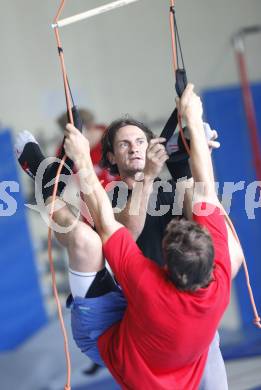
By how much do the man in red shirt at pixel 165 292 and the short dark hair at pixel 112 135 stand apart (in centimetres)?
36

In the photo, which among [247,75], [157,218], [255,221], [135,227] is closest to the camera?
[135,227]

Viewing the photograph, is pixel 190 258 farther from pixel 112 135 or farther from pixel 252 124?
pixel 252 124

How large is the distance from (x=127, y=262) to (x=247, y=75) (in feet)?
9.90

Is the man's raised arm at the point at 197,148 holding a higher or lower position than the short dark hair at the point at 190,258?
higher

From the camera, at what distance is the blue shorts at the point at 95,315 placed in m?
1.70

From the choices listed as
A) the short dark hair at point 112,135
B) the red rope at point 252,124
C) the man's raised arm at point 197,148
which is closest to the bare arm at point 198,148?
the man's raised arm at point 197,148

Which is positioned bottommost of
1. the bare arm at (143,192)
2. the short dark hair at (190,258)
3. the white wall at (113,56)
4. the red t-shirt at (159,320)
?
the red t-shirt at (159,320)

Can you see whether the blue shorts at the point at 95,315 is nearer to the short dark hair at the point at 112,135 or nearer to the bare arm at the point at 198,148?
the bare arm at the point at 198,148

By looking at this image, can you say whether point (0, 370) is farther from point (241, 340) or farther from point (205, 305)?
point (205, 305)

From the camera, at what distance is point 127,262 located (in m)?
1.56

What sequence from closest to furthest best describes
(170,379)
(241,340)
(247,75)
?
1. (170,379)
2. (241,340)
3. (247,75)

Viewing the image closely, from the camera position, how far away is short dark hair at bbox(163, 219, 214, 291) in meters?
1.49

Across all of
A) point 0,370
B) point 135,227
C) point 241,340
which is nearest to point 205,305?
point 135,227

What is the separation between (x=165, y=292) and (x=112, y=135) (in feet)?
Answer: 2.34
